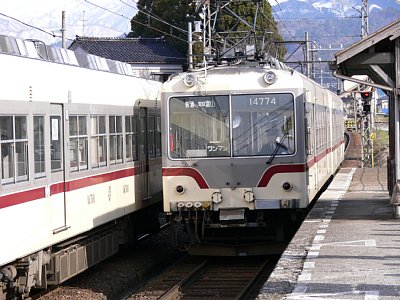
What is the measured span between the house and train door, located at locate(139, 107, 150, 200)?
27.3 meters

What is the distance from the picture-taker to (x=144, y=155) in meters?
15.0

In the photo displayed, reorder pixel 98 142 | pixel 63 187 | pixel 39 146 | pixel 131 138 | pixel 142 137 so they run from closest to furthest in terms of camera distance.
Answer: pixel 39 146, pixel 63 187, pixel 98 142, pixel 131 138, pixel 142 137

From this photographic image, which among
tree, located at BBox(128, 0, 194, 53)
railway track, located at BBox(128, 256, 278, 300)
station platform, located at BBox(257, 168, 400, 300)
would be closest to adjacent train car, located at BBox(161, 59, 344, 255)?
railway track, located at BBox(128, 256, 278, 300)

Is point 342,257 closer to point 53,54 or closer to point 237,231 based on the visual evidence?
point 237,231

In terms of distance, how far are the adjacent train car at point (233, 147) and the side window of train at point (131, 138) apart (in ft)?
4.47

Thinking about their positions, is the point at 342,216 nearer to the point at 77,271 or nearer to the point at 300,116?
the point at 300,116

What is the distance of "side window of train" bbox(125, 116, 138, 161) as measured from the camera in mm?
13922

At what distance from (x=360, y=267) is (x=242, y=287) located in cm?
304

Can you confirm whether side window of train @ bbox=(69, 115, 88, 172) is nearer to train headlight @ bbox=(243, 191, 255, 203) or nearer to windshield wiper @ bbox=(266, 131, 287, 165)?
train headlight @ bbox=(243, 191, 255, 203)

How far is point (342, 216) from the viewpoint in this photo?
1420 cm

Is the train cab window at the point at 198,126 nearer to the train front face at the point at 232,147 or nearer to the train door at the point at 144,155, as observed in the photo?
the train front face at the point at 232,147

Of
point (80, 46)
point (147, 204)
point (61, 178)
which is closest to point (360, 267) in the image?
point (61, 178)

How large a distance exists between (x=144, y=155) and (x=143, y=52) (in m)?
28.8

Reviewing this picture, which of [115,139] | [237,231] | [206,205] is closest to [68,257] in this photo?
[206,205]
